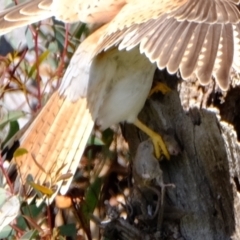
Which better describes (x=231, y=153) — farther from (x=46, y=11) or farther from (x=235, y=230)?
(x=46, y=11)

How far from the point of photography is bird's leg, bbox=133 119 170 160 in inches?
→ 148

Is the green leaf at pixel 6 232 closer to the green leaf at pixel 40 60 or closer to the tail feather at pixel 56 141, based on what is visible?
the tail feather at pixel 56 141

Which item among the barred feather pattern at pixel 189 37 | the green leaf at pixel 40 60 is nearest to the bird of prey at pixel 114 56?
the barred feather pattern at pixel 189 37

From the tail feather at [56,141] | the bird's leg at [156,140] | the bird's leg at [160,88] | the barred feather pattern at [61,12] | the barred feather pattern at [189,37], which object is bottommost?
the bird's leg at [156,140]

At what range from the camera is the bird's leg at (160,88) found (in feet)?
12.7

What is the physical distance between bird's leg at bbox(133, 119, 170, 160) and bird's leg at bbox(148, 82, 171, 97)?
0.13 metres

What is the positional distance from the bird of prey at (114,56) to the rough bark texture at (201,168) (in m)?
0.10

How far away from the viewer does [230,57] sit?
3168 mm

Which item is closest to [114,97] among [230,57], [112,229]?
Result: [112,229]

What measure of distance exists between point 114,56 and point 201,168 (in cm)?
54

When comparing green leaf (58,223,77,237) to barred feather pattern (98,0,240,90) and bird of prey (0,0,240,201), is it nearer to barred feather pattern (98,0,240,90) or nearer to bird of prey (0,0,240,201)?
bird of prey (0,0,240,201)

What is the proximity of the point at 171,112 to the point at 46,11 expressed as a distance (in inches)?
26.6

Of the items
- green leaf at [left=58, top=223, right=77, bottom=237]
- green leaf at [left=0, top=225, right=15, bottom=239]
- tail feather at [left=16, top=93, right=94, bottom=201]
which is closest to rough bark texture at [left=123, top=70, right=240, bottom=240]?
tail feather at [left=16, top=93, right=94, bottom=201]

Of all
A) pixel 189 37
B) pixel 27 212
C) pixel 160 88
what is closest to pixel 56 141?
pixel 27 212
